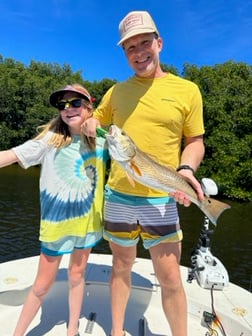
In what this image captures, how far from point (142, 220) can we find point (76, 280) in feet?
2.44

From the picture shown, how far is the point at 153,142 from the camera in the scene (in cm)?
238

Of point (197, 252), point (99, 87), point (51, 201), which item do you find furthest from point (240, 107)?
point (51, 201)

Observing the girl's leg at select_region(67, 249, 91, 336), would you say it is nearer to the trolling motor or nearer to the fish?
the fish

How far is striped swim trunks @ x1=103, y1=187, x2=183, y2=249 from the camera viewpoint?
7.95 ft

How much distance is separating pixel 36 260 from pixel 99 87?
35.4 meters

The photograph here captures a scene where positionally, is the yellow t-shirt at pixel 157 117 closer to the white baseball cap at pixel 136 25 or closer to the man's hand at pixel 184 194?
the man's hand at pixel 184 194

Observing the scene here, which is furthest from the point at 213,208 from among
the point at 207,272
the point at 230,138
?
the point at 230,138

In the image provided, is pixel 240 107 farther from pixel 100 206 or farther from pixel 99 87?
pixel 100 206

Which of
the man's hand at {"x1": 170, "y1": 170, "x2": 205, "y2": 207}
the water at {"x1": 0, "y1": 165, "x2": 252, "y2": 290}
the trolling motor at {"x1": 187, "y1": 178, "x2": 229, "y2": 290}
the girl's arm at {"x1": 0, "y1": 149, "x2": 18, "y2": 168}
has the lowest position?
the water at {"x1": 0, "y1": 165, "x2": 252, "y2": 290}

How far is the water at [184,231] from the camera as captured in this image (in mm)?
10844

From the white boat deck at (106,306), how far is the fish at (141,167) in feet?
4.99

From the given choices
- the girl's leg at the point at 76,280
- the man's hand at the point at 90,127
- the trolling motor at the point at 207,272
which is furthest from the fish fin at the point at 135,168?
the trolling motor at the point at 207,272

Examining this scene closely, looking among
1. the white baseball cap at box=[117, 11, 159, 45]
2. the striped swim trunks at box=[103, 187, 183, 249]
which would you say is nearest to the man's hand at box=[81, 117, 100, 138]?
the striped swim trunks at box=[103, 187, 183, 249]

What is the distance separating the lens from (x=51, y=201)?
2580 mm
